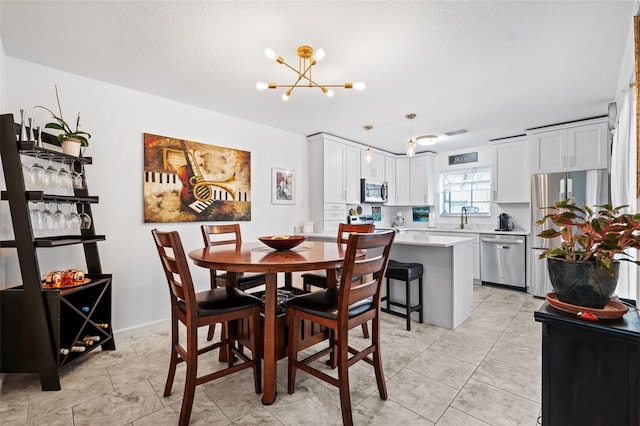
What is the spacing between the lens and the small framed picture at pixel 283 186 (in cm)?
422

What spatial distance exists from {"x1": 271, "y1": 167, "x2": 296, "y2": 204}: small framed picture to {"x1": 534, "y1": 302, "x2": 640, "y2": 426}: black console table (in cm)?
350

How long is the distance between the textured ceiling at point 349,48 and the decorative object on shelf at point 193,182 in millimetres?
549

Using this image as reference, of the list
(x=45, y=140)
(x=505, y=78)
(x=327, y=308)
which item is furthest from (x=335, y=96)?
(x=45, y=140)

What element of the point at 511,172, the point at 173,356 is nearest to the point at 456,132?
the point at 511,172

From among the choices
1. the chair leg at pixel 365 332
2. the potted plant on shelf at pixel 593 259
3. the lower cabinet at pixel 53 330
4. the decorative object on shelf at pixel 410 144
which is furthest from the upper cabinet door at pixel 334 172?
the potted plant on shelf at pixel 593 259

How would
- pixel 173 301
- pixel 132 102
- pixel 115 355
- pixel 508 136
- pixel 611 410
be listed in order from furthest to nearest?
1. pixel 508 136
2. pixel 132 102
3. pixel 115 355
4. pixel 173 301
5. pixel 611 410

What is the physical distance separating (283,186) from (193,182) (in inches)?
52.8

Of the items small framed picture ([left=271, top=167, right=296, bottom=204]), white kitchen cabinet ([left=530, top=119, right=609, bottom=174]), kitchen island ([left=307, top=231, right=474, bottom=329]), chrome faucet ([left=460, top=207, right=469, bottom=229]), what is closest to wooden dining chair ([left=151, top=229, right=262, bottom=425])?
kitchen island ([left=307, top=231, right=474, bottom=329])

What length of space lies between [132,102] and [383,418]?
345 cm

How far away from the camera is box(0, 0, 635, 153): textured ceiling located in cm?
183

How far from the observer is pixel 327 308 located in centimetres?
173

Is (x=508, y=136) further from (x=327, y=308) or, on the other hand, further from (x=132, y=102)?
(x=132, y=102)

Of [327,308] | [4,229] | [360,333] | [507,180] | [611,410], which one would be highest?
[507,180]

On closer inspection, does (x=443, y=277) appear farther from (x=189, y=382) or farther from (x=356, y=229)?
(x=189, y=382)
